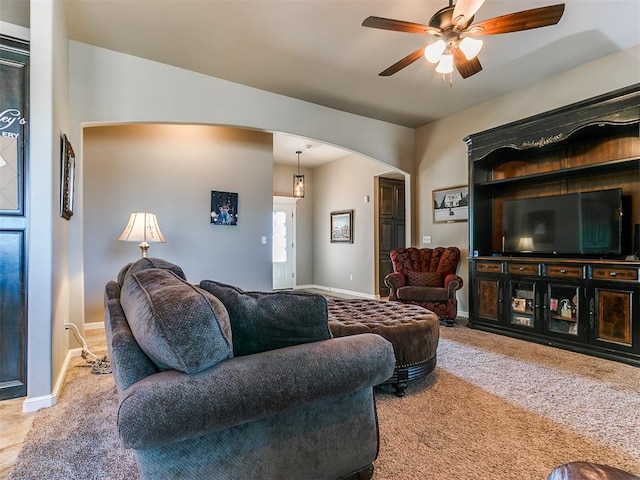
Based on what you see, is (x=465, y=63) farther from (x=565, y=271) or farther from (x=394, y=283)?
(x=394, y=283)

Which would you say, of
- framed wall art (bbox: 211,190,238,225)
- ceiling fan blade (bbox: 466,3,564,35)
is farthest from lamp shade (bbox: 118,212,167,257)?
ceiling fan blade (bbox: 466,3,564,35)

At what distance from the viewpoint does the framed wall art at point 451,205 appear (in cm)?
482

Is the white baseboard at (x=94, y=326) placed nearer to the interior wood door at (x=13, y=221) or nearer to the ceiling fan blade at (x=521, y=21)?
the interior wood door at (x=13, y=221)

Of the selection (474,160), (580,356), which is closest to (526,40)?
(474,160)

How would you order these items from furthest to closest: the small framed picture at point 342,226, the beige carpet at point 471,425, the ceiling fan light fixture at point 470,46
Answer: the small framed picture at point 342,226
the ceiling fan light fixture at point 470,46
the beige carpet at point 471,425

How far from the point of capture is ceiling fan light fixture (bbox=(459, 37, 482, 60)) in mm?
2406

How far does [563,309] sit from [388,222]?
3.82 meters

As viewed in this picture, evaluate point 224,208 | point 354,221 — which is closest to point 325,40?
point 224,208

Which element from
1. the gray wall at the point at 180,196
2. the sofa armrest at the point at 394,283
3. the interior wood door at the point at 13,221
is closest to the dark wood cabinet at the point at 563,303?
the sofa armrest at the point at 394,283

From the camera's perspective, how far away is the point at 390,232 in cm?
695

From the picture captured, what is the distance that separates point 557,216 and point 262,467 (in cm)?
386

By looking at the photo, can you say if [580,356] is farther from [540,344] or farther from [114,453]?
[114,453]

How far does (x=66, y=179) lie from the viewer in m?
2.61

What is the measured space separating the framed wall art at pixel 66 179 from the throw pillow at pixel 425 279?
12.7 ft
